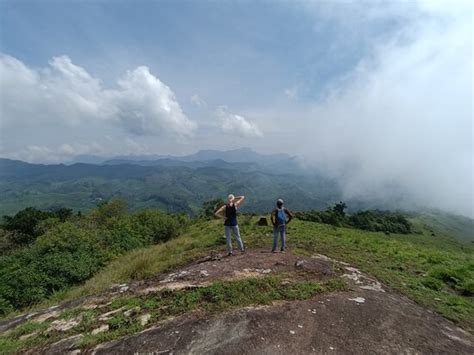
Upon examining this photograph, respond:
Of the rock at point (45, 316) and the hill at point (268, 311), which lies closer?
the hill at point (268, 311)

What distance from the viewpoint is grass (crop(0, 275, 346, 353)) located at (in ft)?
23.2

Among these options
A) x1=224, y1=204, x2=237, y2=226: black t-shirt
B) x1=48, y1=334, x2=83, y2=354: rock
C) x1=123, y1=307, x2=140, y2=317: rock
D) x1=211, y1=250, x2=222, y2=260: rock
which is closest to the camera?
x1=48, y1=334, x2=83, y2=354: rock

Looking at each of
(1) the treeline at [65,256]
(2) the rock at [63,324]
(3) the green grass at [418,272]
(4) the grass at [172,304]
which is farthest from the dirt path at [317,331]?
(1) the treeline at [65,256]

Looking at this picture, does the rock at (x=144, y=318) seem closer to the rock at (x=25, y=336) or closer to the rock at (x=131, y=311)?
the rock at (x=131, y=311)

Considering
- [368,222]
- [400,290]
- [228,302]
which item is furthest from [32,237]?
[368,222]

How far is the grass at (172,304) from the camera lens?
7.08m

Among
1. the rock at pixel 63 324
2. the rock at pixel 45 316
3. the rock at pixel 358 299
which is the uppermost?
the rock at pixel 358 299

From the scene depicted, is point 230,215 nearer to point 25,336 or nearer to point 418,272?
point 25,336

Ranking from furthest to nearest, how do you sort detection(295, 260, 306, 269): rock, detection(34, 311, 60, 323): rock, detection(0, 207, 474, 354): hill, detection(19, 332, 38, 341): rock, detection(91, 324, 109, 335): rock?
detection(295, 260, 306, 269): rock
detection(34, 311, 60, 323): rock
detection(19, 332, 38, 341): rock
detection(91, 324, 109, 335): rock
detection(0, 207, 474, 354): hill

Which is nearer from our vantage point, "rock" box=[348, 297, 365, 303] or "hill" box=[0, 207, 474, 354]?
"hill" box=[0, 207, 474, 354]

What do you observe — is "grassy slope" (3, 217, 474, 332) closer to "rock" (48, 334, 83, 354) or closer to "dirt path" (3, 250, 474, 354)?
"dirt path" (3, 250, 474, 354)

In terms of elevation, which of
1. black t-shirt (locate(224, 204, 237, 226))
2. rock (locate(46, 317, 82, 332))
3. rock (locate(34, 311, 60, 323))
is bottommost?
rock (locate(34, 311, 60, 323))

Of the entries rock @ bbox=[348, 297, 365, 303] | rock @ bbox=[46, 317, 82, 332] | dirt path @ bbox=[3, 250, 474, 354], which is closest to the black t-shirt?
dirt path @ bbox=[3, 250, 474, 354]

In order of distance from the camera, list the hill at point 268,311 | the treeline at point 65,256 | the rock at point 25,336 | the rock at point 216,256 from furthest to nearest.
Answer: the treeline at point 65,256 → the rock at point 216,256 → the rock at point 25,336 → the hill at point 268,311
